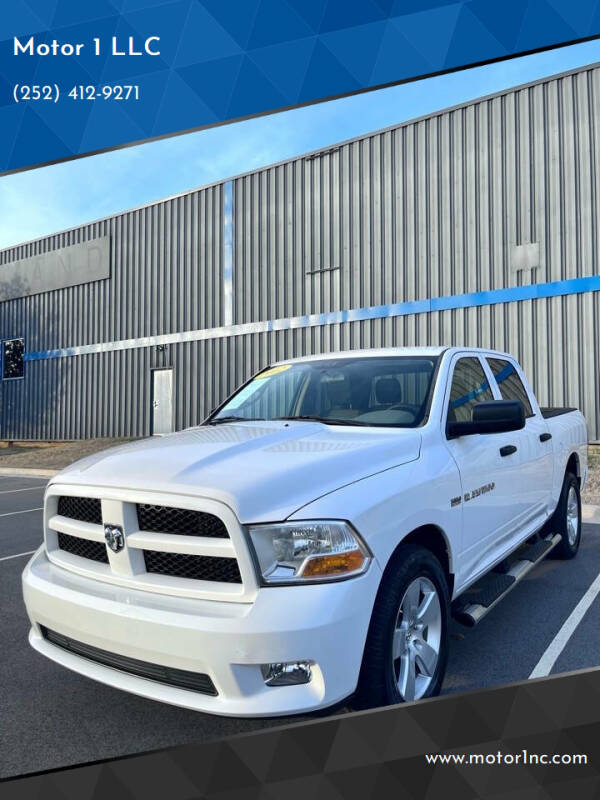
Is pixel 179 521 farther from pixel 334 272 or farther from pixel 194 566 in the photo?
pixel 334 272

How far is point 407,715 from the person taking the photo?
2.29m

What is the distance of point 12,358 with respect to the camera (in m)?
24.9

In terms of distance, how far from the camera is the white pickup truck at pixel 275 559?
2064 mm

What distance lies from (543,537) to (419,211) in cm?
1176

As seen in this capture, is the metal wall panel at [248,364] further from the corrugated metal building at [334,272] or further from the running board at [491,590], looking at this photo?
the running board at [491,590]

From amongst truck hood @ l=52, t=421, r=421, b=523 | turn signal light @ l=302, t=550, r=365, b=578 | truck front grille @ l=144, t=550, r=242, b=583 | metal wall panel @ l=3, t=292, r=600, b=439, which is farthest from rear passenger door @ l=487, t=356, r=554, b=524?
metal wall panel @ l=3, t=292, r=600, b=439

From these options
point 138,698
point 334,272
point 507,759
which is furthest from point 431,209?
point 507,759

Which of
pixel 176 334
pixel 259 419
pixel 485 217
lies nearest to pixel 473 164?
pixel 485 217

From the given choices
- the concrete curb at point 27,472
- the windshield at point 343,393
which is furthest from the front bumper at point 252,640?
the concrete curb at point 27,472

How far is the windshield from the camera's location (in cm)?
339

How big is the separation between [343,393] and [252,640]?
198 cm

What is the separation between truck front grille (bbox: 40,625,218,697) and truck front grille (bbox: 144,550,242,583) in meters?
0.34

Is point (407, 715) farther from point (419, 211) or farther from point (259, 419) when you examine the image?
point (419, 211)

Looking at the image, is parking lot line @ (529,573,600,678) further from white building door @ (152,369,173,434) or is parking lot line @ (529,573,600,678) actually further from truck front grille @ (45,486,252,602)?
white building door @ (152,369,173,434)
